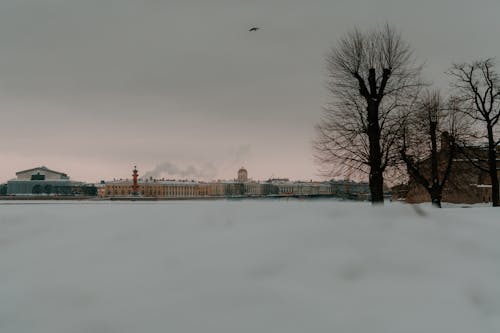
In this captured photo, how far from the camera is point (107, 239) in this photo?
90.0 inches

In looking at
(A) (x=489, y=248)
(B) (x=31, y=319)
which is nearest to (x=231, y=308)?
(B) (x=31, y=319)

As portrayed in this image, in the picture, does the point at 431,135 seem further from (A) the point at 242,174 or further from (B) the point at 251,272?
(A) the point at 242,174

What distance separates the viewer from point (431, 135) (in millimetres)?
26781

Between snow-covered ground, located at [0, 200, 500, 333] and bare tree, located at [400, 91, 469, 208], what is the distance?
70.0ft

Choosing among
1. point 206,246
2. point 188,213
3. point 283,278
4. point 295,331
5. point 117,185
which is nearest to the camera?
point 295,331

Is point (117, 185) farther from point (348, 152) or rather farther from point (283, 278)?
point (283, 278)

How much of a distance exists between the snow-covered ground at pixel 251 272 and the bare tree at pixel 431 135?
70.0 feet

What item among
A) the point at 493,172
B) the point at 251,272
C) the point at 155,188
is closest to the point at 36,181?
the point at 155,188

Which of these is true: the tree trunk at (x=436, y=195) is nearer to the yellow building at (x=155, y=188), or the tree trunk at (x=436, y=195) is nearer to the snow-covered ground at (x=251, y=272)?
the snow-covered ground at (x=251, y=272)

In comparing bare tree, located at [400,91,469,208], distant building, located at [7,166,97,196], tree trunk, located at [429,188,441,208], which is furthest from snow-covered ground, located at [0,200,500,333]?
distant building, located at [7,166,97,196]

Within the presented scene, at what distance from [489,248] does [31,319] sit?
7.87 feet

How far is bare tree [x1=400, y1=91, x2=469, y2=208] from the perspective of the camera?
23.4 meters

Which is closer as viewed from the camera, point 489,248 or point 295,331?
point 295,331

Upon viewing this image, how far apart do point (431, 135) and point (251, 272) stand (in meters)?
27.7
